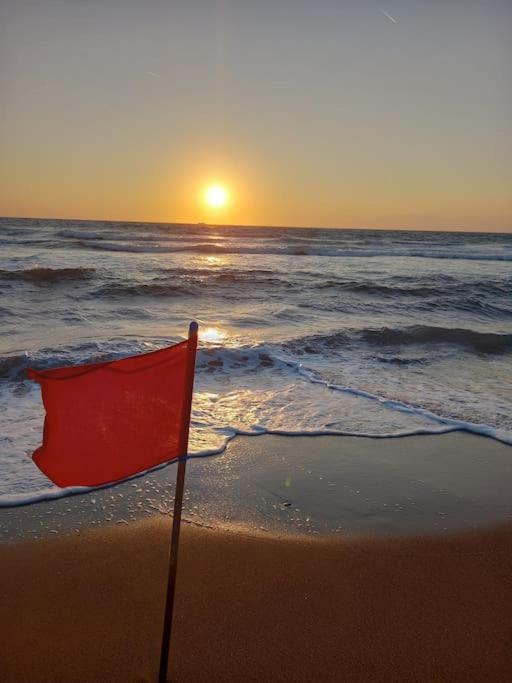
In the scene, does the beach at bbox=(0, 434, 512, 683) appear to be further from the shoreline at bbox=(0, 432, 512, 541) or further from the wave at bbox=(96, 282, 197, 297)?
the wave at bbox=(96, 282, 197, 297)

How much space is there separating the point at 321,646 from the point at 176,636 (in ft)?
2.72

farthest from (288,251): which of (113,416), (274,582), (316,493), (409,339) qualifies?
(113,416)

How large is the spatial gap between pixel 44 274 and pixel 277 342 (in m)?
12.5

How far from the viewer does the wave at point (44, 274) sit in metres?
19.6

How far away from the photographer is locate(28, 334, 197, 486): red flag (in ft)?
8.73

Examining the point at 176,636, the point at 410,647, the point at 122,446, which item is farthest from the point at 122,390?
Result: the point at 410,647

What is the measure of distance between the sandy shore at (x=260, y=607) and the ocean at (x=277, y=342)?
1.44 m

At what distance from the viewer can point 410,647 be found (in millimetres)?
3141

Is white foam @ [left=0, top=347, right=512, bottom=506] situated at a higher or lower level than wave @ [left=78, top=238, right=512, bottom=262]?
lower

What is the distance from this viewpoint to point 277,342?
11.4 m

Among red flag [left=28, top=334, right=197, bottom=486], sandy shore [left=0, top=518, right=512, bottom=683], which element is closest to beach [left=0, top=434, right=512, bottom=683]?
sandy shore [left=0, top=518, right=512, bottom=683]

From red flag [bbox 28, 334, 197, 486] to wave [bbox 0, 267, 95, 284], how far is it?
A: 706 inches

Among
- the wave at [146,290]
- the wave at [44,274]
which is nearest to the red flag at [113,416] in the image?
the wave at [146,290]

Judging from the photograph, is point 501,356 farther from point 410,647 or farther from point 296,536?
point 410,647
